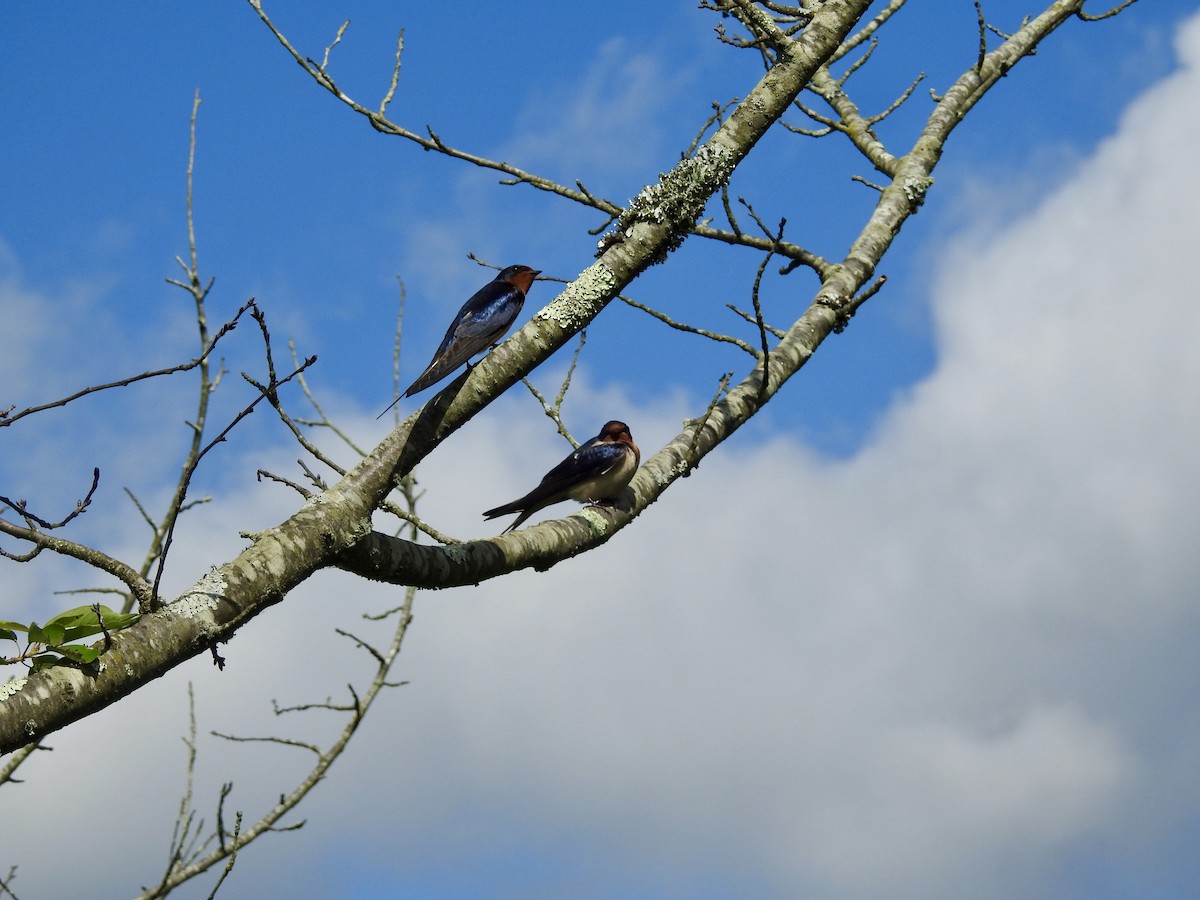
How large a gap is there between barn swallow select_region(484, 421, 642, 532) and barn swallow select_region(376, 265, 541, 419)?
1.11 m

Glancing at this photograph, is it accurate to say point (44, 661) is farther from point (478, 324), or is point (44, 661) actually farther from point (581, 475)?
point (581, 475)

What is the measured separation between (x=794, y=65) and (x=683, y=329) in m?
2.15

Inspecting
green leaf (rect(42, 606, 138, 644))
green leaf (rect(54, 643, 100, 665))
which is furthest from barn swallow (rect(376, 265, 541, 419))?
green leaf (rect(54, 643, 100, 665))

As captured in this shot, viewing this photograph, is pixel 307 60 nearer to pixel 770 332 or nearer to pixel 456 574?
pixel 770 332

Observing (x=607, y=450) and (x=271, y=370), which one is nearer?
(x=271, y=370)

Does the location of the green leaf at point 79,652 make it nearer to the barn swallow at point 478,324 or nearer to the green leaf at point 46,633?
the green leaf at point 46,633

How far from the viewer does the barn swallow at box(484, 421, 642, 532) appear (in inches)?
242

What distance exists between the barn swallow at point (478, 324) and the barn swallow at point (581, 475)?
1.11 metres

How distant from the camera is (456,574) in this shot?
12.5 ft

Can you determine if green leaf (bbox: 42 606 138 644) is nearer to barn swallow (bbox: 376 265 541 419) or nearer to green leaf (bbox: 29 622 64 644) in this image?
green leaf (bbox: 29 622 64 644)

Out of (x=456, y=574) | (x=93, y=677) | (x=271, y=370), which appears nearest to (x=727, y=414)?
(x=456, y=574)

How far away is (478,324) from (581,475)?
72.4 inches

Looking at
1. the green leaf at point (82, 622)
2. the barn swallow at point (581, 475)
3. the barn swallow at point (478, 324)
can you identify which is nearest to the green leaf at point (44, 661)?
the green leaf at point (82, 622)

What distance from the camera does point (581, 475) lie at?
6180 millimetres
